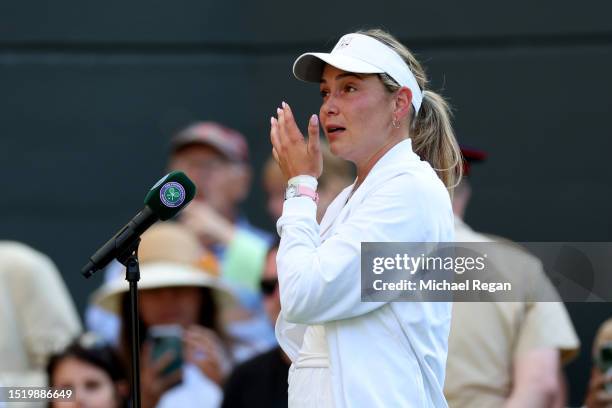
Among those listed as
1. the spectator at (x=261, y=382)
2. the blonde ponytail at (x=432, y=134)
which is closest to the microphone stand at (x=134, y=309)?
the blonde ponytail at (x=432, y=134)

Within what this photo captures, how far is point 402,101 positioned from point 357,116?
135 millimetres

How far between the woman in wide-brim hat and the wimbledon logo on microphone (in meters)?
2.06

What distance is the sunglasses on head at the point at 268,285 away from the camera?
5371 millimetres

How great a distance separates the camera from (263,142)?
7438 mm

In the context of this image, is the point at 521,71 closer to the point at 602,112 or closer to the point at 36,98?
the point at 602,112

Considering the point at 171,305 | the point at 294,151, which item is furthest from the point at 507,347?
the point at 294,151

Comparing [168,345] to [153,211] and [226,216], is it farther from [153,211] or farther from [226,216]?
[153,211]

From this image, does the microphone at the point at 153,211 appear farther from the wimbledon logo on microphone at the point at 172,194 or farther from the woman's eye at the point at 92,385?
the woman's eye at the point at 92,385

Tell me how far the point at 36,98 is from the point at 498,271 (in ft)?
11.9

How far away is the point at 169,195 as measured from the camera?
3.34m

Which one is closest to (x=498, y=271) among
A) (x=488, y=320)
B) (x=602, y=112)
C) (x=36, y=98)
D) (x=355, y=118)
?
(x=488, y=320)

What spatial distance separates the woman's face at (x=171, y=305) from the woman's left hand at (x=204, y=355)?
142 millimetres

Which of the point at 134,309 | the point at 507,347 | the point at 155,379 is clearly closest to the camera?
the point at 134,309

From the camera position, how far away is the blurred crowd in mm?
4832
